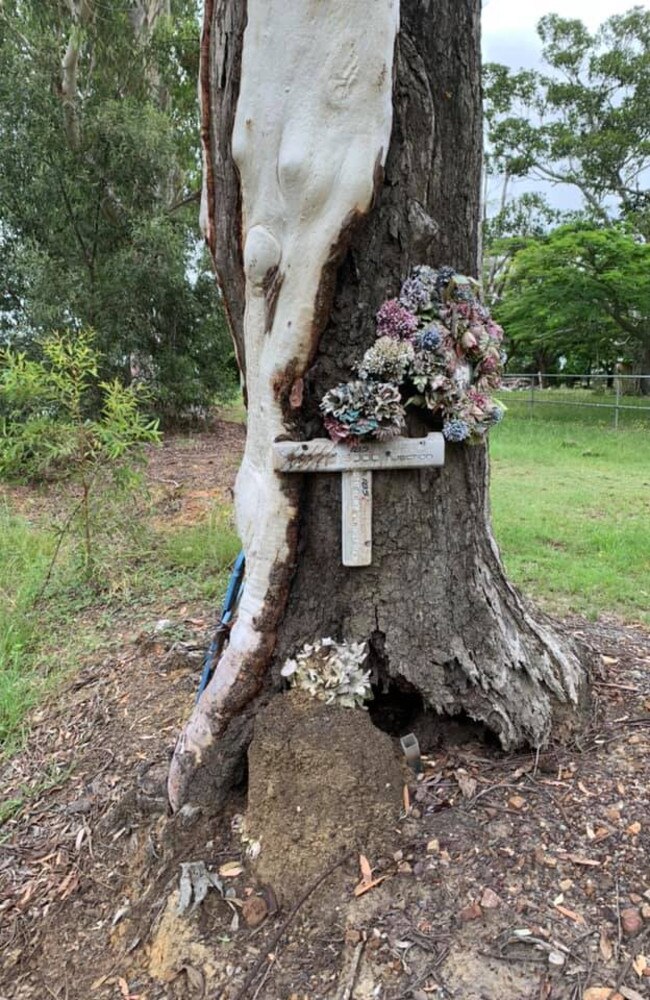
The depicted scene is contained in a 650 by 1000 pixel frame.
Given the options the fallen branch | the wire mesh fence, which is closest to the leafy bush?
the fallen branch

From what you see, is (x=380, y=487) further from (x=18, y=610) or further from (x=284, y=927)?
(x=18, y=610)

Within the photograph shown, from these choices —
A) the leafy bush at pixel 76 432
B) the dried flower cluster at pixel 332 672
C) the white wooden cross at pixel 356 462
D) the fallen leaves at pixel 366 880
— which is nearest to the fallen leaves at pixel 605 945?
the fallen leaves at pixel 366 880

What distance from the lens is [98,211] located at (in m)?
8.05

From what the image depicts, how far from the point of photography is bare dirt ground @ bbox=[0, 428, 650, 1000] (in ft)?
4.09

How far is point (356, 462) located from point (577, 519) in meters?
4.05

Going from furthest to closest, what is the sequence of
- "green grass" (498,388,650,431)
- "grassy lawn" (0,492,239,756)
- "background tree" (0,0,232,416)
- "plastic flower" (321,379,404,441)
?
"green grass" (498,388,650,431)
"background tree" (0,0,232,416)
"grassy lawn" (0,492,239,756)
"plastic flower" (321,379,404,441)

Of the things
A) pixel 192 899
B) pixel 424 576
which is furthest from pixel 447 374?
pixel 192 899

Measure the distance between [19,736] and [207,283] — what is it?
7.62 m

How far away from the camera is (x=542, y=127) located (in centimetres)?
1741

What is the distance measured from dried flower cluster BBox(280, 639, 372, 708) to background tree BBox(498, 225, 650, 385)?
11175 millimetres

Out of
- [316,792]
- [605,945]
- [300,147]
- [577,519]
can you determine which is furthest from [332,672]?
[577,519]

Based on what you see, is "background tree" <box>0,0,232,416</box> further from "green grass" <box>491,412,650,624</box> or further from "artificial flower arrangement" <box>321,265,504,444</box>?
"artificial flower arrangement" <box>321,265,504,444</box>

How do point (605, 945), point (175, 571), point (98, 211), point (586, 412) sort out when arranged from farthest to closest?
point (586, 412) < point (98, 211) < point (175, 571) < point (605, 945)

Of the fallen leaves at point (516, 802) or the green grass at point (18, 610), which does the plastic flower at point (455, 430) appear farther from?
the green grass at point (18, 610)
